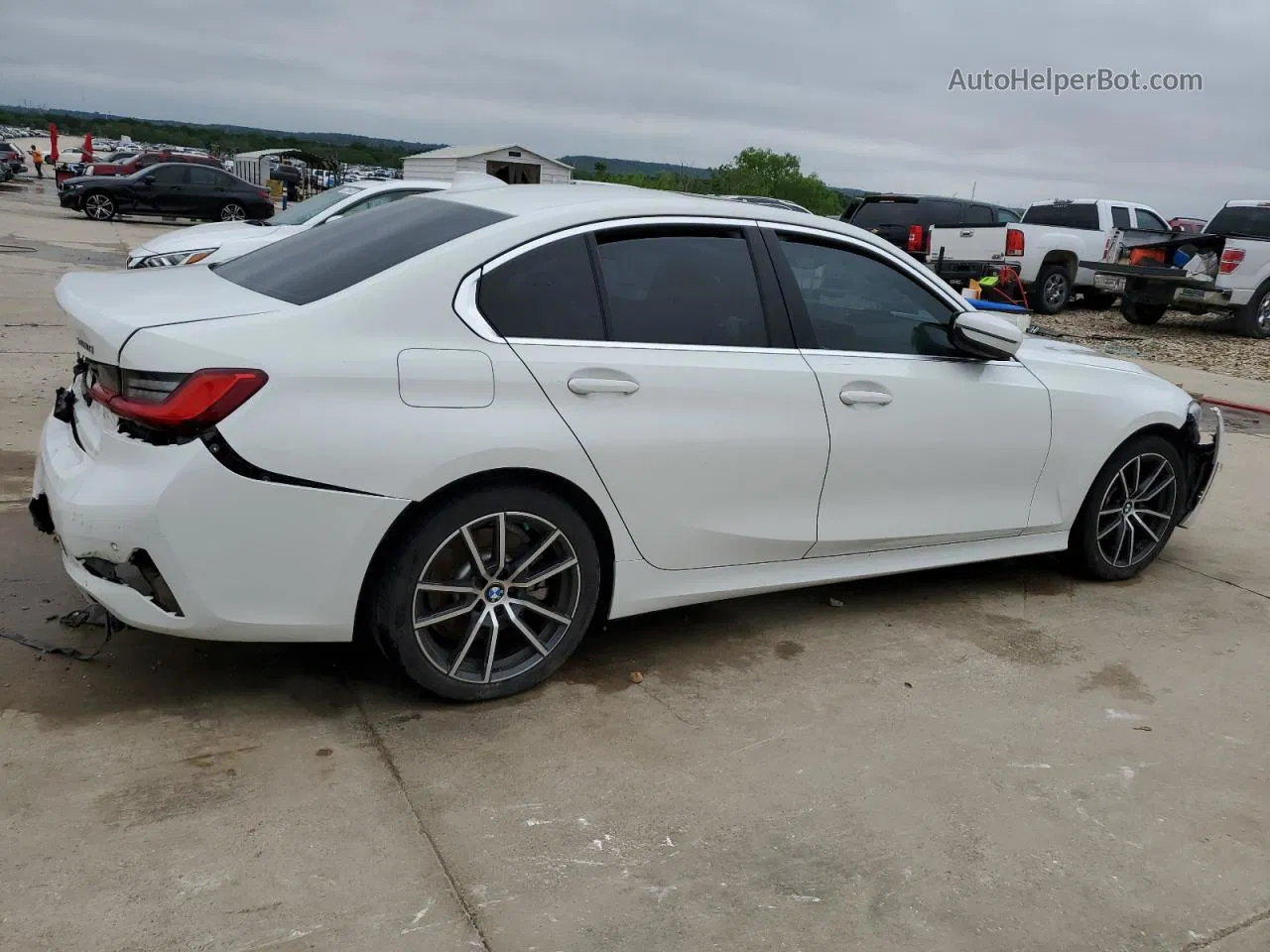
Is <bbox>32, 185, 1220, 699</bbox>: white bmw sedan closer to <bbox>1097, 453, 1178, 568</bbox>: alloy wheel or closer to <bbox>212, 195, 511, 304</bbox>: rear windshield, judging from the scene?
<bbox>212, 195, 511, 304</bbox>: rear windshield

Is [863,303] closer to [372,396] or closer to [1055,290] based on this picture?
[372,396]

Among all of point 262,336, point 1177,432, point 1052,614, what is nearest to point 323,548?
point 262,336

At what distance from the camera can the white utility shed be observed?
102 ft

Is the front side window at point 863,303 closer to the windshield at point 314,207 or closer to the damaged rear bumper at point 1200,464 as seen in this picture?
the damaged rear bumper at point 1200,464

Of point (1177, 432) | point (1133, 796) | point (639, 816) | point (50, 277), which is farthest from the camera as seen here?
point (50, 277)

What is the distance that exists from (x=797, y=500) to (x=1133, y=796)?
4.60ft

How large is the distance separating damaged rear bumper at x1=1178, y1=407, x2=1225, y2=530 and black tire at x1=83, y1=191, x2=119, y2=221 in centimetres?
2472

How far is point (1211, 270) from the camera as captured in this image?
1560cm

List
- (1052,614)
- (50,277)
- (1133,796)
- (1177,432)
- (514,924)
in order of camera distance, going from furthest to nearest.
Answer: (50,277)
(1177,432)
(1052,614)
(1133,796)
(514,924)

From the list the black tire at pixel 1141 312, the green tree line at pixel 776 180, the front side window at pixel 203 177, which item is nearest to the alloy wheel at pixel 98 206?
the front side window at pixel 203 177

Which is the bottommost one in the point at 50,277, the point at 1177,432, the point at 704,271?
the point at 50,277

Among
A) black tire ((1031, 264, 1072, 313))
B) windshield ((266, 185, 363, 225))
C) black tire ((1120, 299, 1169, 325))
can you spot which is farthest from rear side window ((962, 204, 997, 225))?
windshield ((266, 185, 363, 225))

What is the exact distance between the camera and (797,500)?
3.89 metres

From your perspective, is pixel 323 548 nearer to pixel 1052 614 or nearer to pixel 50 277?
pixel 1052 614
